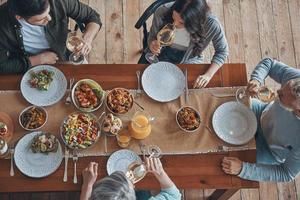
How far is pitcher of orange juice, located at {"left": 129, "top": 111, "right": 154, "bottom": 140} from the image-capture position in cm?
171

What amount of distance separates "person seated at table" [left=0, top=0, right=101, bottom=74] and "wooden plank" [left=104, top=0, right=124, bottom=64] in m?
0.73

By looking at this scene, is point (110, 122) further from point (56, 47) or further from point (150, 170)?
point (56, 47)

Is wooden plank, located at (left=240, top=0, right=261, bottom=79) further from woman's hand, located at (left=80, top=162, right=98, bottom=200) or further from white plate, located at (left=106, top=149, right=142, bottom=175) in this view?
woman's hand, located at (left=80, top=162, right=98, bottom=200)

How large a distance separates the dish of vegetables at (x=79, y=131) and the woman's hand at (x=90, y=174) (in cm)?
9

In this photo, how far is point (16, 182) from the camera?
166cm

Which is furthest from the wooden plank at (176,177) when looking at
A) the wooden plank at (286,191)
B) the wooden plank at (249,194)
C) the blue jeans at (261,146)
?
the wooden plank at (286,191)

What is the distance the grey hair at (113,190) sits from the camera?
4.01 ft

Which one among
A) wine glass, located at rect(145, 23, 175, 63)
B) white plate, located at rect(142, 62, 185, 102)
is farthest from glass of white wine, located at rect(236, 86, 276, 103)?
wine glass, located at rect(145, 23, 175, 63)

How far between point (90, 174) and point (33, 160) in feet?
0.84

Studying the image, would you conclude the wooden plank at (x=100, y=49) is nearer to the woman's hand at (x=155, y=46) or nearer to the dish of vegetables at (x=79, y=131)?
the woman's hand at (x=155, y=46)

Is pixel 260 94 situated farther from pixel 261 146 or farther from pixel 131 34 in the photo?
pixel 131 34

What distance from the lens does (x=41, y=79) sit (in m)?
1.81

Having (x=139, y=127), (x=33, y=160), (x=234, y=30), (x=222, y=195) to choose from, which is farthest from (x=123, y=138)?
(x=234, y=30)

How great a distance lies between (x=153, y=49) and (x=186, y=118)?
406 millimetres
